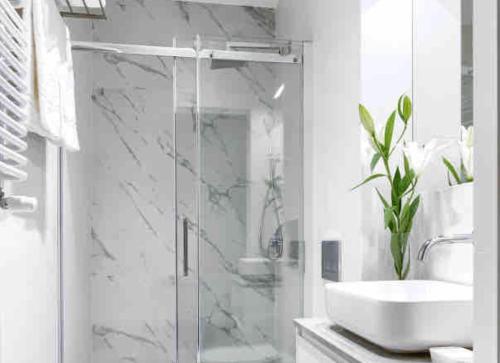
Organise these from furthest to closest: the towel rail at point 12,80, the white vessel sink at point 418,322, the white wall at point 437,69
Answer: the white wall at point 437,69 < the towel rail at point 12,80 < the white vessel sink at point 418,322

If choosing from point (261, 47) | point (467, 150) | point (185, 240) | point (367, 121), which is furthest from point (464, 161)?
point (185, 240)

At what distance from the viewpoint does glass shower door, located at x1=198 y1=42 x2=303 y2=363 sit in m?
2.53

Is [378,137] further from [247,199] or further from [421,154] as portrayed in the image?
[247,199]

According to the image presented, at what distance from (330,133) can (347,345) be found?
3.93ft

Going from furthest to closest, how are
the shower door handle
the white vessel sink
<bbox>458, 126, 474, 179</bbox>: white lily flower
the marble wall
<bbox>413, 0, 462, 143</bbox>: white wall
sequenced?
the marble wall → the shower door handle → <bbox>413, 0, 462, 143</bbox>: white wall → <bbox>458, 126, 474, 179</bbox>: white lily flower → the white vessel sink

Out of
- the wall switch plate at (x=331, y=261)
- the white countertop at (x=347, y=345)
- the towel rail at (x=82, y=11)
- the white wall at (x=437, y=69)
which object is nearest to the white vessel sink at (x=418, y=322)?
the white countertop at (x=347, y=345)

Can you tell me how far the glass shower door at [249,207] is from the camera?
2.53 meters

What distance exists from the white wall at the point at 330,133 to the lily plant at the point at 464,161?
1.35ft

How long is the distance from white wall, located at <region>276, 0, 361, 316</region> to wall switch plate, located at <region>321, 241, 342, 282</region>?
0.15ft

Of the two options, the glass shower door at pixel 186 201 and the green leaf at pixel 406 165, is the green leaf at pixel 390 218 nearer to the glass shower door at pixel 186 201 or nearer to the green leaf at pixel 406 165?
the green leaf at pixel 406 165

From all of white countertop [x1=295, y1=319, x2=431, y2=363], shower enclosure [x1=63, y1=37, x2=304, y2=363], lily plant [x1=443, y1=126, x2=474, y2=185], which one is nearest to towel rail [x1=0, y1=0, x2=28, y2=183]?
white countertop [x1=295, y1=319, x2=431, y2=363]

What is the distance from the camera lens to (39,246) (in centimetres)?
219

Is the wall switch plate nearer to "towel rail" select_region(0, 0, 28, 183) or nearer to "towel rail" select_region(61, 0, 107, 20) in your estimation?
"towel rail" select_region(0, 0, 28, 183)

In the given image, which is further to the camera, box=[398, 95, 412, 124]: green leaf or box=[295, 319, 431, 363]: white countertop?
box=[398, 95, 412, 124]: green leaf
